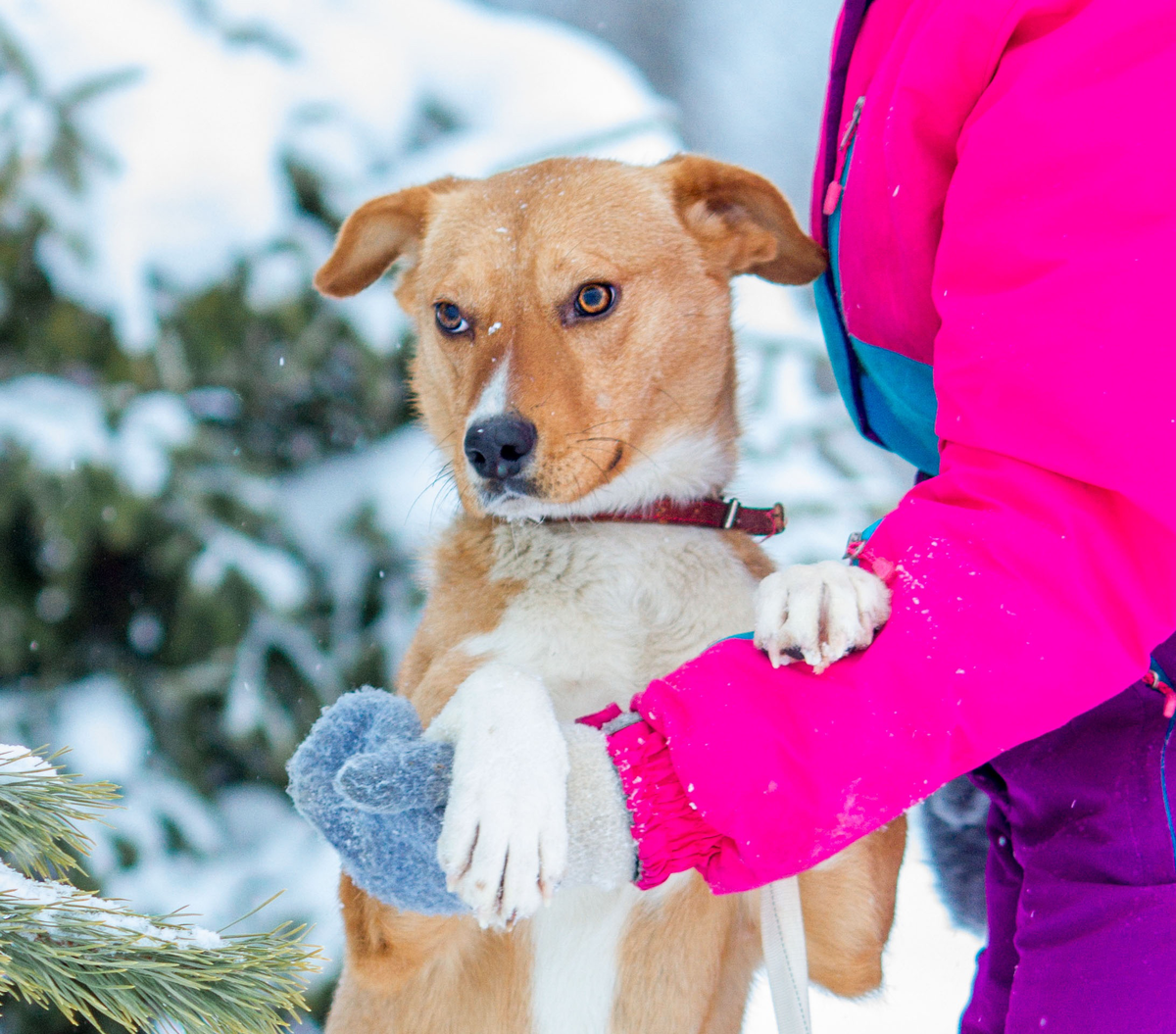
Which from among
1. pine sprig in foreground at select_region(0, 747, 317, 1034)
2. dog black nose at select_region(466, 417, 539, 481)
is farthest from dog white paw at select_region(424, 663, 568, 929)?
dog black nose at select_region(466, 417, 539, 481)

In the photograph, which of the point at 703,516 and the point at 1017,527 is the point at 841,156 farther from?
the point at 1017,527

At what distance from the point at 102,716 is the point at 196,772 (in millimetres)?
286

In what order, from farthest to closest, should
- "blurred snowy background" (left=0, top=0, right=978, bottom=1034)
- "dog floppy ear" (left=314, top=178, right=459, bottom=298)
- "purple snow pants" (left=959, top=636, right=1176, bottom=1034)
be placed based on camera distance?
"blurred snowy background" (left=0, top=0, right=978, bottom=1034)
"dog floppy ear" (left=314, top=178, right=459, bottom=298)
"purple snow pants" (left=959, top=636, right=1176, bottom=1034)

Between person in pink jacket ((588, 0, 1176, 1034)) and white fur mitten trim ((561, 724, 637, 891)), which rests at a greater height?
person in pink jacket ((588, 0, 1176, 1034))

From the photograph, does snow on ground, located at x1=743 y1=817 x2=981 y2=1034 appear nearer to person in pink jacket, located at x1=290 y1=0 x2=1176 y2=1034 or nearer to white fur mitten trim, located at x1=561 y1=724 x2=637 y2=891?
person in pink jacket, located at x1=290 y1=0 x2=1176 y2=1034

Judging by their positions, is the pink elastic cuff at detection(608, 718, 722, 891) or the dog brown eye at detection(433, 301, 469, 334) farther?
the dog brown eye at detection(433, 301, 469, 334)

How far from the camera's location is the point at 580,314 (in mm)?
1818

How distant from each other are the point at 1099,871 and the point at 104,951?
1.22 metres

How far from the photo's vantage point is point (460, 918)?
1581 millimetres

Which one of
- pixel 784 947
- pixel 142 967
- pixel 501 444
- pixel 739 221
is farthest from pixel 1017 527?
pixel 739 221

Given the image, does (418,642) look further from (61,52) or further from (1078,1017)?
(61,52)

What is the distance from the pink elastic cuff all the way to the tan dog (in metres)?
0.33

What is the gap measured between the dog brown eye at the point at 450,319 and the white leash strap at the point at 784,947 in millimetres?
1130

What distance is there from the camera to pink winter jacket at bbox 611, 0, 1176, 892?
96cm
